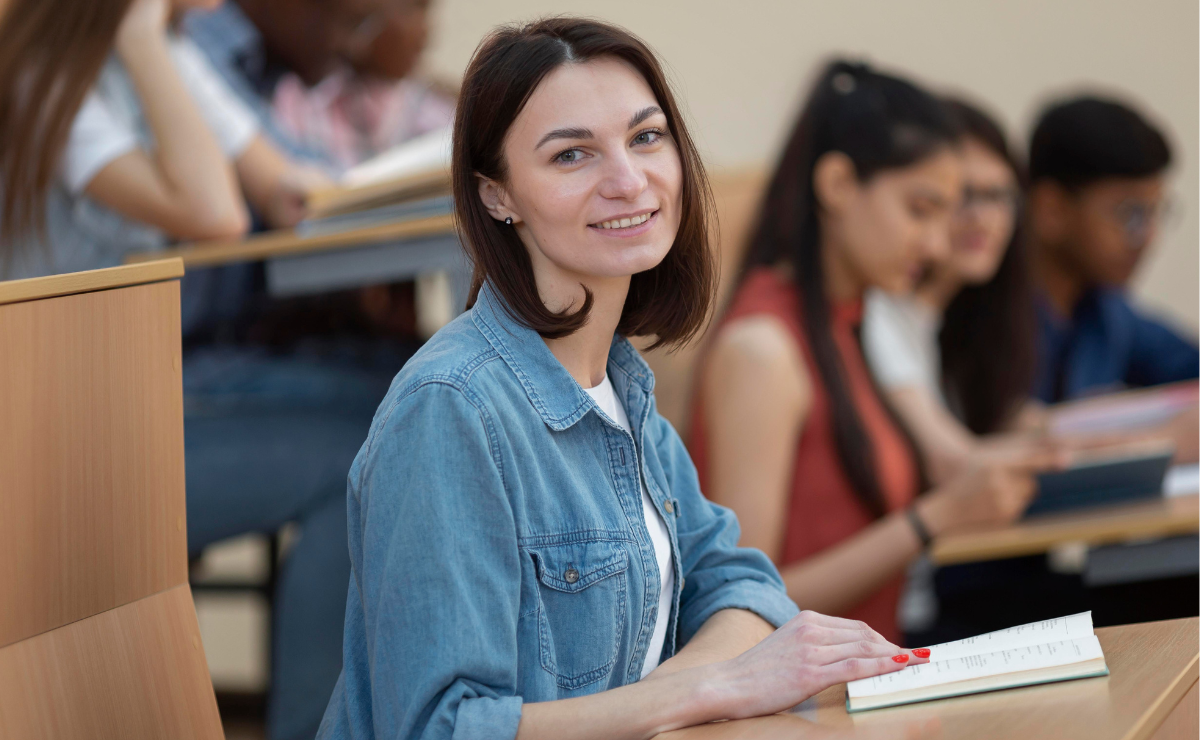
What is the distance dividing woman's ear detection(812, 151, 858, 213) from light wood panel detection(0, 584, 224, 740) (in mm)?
1451

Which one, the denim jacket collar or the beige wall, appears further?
the beige wall

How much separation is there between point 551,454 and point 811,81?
61.2 inches

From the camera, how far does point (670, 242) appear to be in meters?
1.08

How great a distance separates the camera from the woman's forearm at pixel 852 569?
2.00 metres

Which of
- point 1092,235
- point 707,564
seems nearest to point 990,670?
point 707,564

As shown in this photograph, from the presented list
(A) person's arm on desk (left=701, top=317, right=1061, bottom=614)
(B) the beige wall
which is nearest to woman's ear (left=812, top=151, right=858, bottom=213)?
(A) person's arm on desk (left=701, top=317, right=1061, bottom=614)

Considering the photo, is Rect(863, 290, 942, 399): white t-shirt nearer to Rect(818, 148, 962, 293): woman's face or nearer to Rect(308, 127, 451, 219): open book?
Rect(818, 148, 962, 293): woman's face

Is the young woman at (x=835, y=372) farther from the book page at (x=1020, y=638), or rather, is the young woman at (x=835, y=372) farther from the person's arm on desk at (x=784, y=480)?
the book page at (x=1020, y=638)

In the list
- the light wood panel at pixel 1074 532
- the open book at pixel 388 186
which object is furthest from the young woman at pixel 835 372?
the open book at pixel 388 186

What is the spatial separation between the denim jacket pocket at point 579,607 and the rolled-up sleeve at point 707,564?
0.55ft

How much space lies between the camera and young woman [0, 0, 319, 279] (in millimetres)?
1748

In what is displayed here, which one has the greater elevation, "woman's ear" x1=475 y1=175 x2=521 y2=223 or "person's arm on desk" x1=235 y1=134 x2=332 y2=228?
"person's arm on desk" x1=235 y1=134 x2=332 y2=228

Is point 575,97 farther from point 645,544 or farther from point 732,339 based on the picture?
point 732,339

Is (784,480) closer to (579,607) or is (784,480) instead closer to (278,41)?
(579,607)
